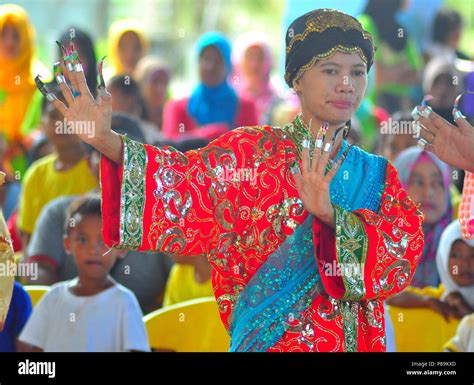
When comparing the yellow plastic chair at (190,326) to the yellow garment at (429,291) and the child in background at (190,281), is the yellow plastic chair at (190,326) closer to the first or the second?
the child in background at (190,281)

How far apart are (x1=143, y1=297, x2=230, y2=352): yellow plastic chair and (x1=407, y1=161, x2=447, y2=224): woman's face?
53.3 inches

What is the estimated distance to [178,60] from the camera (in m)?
15.6

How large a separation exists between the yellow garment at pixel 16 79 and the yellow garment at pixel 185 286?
10.8 feet

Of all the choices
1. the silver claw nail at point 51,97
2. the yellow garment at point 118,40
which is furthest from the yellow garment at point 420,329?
the yellow garment at point 118,40

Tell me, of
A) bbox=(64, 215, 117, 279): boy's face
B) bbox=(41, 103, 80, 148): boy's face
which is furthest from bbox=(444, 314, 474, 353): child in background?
bbox=(41, 103, 80, 148): boy's face

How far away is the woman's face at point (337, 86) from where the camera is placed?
12.0ft

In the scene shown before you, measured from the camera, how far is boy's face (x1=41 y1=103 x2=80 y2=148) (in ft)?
19.7

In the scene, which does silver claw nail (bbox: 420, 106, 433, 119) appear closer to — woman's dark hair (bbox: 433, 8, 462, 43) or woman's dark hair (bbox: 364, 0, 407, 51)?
woman's dark hair (bbox: 364, 0, 407, 51)

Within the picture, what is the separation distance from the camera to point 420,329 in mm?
4918

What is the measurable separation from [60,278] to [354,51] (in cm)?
237

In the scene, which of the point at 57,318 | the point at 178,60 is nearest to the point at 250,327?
the point at 57,318

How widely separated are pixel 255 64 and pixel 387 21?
1.48 m

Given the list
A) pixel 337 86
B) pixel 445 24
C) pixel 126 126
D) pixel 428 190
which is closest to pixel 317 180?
pixel 337 86
